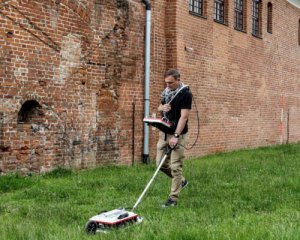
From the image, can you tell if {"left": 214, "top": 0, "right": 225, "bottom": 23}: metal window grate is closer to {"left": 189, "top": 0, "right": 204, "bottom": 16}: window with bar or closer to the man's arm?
{"left": 189, "top": 0, "right": 204, "bottom": 16}: window with bar

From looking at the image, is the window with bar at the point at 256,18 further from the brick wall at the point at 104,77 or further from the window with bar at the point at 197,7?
the window with bar at the point at 197,7

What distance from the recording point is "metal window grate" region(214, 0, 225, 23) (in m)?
18.5

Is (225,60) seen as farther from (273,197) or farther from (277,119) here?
(273,197)

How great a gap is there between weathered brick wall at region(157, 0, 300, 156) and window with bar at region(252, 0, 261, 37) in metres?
0.25

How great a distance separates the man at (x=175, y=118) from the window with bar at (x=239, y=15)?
472 inches

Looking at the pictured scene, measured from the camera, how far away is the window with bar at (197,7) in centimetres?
1691

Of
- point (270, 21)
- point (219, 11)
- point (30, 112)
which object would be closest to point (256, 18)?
point (270, 21)

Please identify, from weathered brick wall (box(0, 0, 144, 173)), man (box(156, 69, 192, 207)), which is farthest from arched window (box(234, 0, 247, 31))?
man (box(156, 69, 192, 207))

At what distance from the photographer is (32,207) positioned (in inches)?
315

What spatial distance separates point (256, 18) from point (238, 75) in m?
3.37

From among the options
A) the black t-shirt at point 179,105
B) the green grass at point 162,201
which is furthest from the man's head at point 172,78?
the green grass at point 162,201

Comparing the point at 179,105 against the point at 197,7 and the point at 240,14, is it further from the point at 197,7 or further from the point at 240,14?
the point at 240,14

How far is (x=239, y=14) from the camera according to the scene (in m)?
20.1

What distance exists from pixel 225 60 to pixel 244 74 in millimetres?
1687
